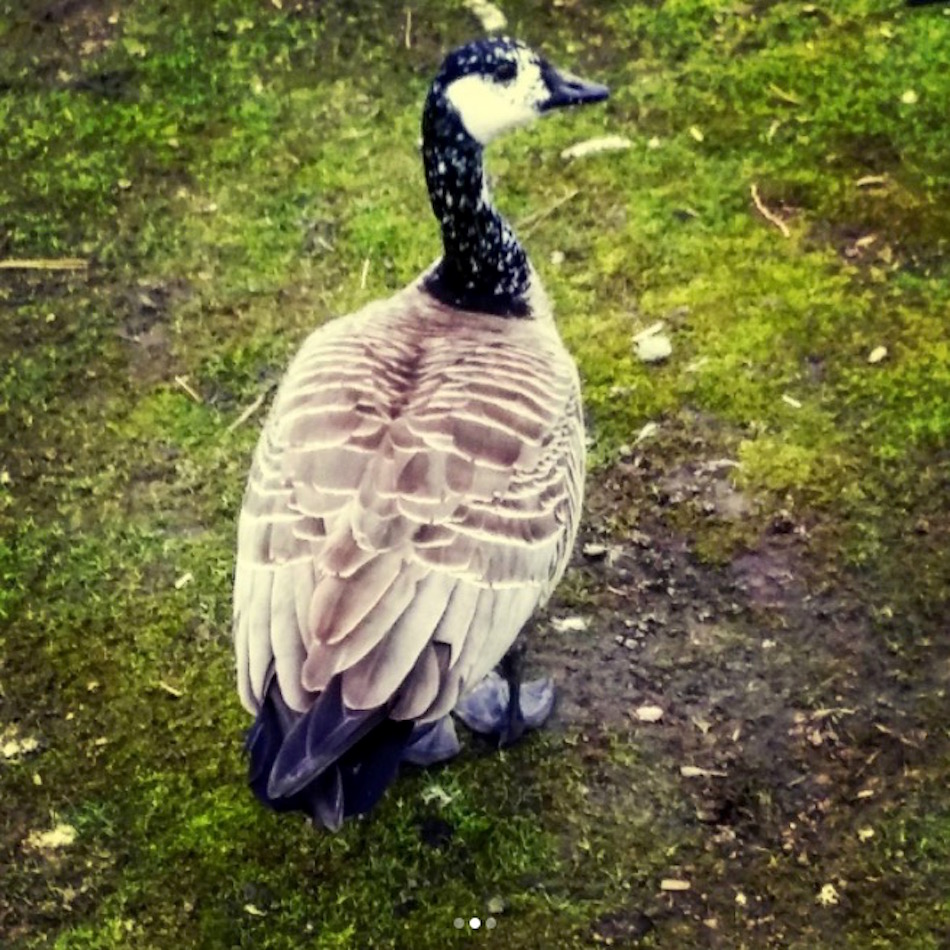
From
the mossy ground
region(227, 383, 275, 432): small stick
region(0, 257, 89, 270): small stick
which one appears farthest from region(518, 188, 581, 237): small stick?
region(0, 257, 89, 270): small stick

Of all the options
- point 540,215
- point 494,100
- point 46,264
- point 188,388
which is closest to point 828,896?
point 494,100

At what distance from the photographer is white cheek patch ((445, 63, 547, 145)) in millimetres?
2809

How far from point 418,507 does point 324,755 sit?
1.64 feet

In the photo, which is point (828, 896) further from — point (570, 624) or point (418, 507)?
point (418, 507)

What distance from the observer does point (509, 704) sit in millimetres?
2947

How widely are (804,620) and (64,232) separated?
2731mm

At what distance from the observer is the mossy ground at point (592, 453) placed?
280cm

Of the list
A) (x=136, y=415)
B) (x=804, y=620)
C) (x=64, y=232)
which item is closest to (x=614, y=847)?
(x=804, y=620)

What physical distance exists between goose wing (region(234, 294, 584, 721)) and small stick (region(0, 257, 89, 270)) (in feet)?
5.65

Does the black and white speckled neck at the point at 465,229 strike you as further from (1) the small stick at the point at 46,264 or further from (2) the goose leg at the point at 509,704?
(1) the small stick at the point at 46,264

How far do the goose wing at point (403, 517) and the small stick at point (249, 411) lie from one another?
97 centimetres

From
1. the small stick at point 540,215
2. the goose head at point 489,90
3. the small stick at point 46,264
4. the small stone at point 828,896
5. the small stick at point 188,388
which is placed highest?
the goose head at point 489,90

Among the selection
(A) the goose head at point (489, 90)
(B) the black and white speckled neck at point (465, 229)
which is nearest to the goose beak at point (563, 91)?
(A) the goose head at point (489, 90)

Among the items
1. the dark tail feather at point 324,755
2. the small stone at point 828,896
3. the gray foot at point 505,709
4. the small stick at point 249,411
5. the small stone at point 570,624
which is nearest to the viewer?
the dark tail feather at point 324,755
